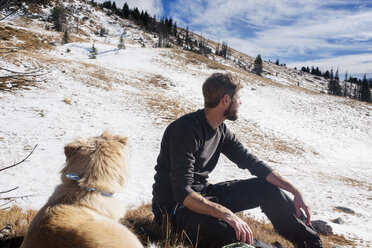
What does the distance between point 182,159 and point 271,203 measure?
1.46m

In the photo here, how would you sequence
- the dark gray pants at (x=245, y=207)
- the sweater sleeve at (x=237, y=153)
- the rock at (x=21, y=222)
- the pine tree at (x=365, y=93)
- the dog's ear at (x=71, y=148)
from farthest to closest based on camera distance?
the pine tree at (x=365, y=93) < the sweater sleeve at (x=237, y=153) < the rock at (x=21, y=222) < the dark gray pants at (x=245, y=207) < the dog's ear at (x=71, y=148)

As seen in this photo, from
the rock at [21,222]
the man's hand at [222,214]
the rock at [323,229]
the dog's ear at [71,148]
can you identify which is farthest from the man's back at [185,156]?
the rock at [323,229]

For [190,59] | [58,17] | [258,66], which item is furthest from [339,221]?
[258,66]

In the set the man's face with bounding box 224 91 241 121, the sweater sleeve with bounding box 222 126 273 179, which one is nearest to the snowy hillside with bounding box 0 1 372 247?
the man's face with bounding box 224 91 241 121

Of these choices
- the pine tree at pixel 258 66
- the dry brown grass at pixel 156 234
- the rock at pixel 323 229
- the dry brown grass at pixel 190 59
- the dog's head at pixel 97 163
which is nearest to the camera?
the dog's head at pixel 97 163

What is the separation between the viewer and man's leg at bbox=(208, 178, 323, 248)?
112 inches

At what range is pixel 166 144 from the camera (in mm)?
2828

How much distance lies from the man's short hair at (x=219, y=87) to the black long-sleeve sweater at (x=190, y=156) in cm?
23

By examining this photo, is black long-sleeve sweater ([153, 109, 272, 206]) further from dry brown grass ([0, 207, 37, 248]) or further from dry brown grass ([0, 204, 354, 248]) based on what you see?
dry brown grass ([0, 207, 37, 248])

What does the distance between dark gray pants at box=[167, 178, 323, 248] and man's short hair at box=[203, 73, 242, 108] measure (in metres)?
1.28

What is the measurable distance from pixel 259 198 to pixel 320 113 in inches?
1048

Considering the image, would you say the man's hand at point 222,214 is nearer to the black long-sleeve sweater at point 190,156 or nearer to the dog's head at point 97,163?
the black long-sleeve sweater at point 190,156

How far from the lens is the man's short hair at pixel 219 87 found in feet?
9.34

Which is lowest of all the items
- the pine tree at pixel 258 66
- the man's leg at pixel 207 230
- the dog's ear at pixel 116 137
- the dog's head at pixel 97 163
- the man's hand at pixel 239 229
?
the man's leg at pixel 207 230
